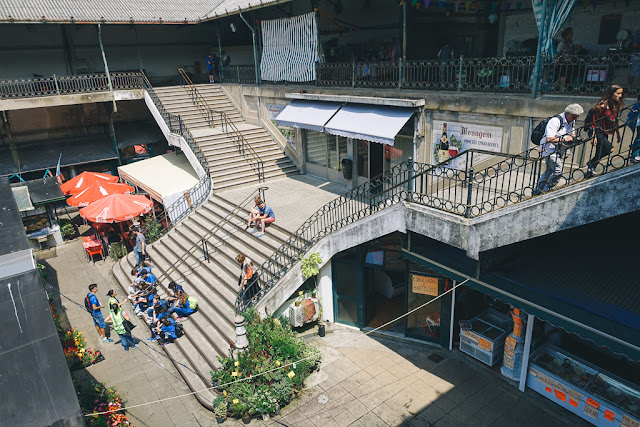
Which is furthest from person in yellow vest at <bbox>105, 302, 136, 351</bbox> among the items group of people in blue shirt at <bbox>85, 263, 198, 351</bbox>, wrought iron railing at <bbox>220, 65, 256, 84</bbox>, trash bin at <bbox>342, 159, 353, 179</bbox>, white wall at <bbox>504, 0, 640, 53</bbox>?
white wall at <bbox>504, 0, 640, 53</bbox>

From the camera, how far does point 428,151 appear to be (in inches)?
464

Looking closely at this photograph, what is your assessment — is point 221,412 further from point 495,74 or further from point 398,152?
point 495,74

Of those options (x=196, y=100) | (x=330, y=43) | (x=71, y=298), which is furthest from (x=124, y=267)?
(x=330, y=43)

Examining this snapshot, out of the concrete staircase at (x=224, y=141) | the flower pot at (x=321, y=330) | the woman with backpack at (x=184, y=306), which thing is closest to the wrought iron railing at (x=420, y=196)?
the woman with backpack at (x=184, y=306)

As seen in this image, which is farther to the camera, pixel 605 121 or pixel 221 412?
pixel 221 412

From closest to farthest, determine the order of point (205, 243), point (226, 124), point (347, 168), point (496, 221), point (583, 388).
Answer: point (496, 221) < point (583, 388) < point (205, 243) < point (347, 168) < point (226, 124)

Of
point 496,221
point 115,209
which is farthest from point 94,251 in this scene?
point 496,221

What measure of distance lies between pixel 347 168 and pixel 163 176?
843 cm

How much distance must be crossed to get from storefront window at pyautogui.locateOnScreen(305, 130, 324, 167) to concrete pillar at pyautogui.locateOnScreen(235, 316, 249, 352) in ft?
28.7

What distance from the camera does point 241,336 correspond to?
9.38m

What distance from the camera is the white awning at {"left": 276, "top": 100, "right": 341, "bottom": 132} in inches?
556

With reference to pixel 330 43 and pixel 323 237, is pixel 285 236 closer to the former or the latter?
pixel 323 237

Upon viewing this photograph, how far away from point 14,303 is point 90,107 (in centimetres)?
1970

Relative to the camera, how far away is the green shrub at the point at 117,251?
16.0 metres
